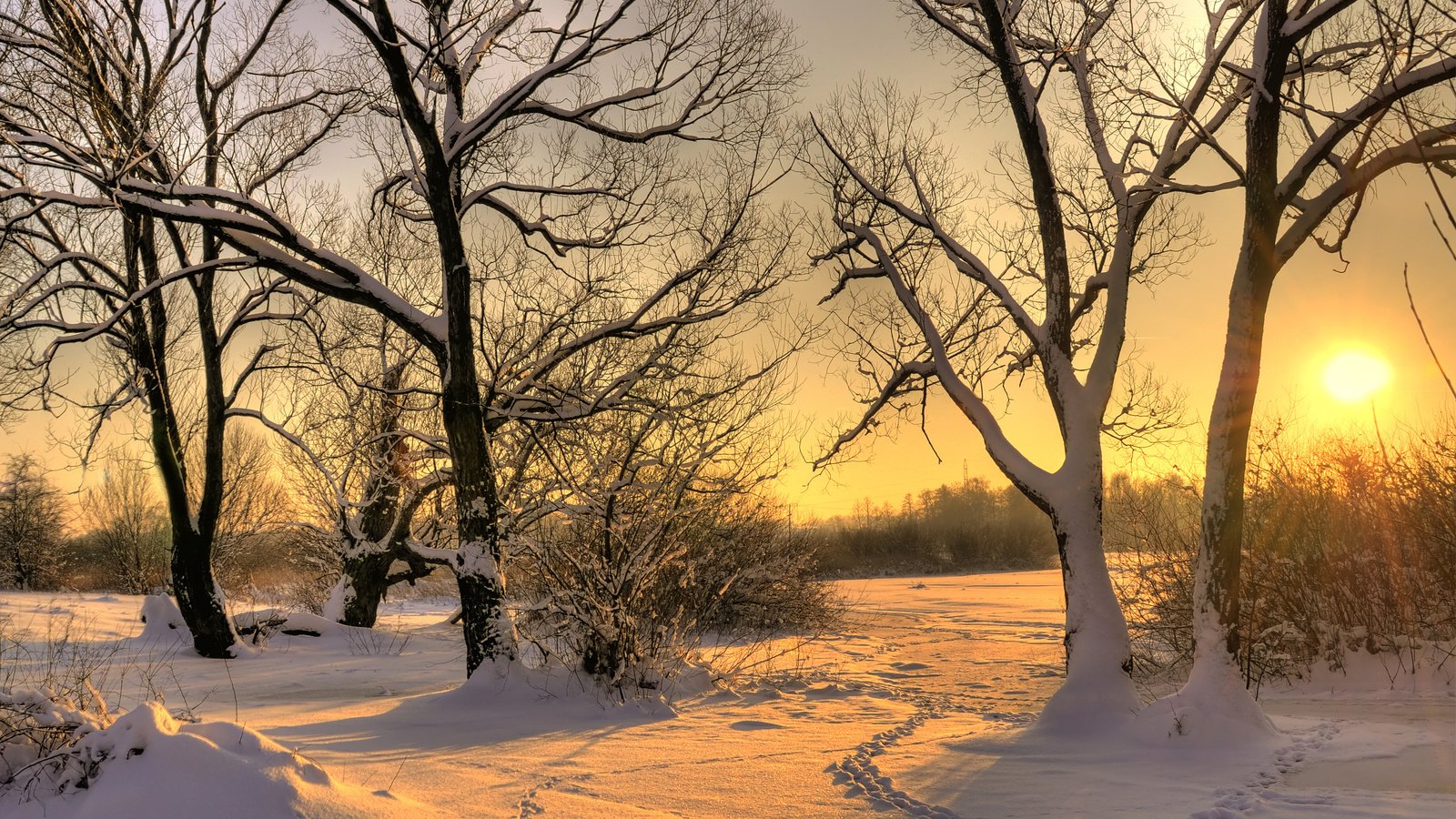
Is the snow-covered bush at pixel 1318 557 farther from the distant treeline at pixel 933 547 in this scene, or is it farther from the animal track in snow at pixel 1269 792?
the distant treeline at pixel 933 547

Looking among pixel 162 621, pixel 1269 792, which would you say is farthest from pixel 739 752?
pixel 162 621

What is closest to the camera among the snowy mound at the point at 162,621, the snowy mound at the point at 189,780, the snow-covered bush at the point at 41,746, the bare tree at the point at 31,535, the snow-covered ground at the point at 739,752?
the snowy mound at the point at 189,780

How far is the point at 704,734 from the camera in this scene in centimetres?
709

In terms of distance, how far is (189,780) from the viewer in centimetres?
372

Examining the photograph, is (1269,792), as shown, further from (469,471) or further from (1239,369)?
(469,471)

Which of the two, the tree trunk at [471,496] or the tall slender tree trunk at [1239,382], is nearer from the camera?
the tall slender tree trunk at [1239,382]

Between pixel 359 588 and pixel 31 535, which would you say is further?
pixel 31 535

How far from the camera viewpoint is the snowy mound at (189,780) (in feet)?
11.9

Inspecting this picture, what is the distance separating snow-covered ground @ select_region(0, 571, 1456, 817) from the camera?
158 inches

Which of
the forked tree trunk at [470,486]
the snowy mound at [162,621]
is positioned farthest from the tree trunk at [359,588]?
the forked tree trunk at [470,486]

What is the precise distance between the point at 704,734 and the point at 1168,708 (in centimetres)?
363

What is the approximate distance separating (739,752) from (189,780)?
12.0ft

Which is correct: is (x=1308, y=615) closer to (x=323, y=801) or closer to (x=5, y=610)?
(x=323, y=801)

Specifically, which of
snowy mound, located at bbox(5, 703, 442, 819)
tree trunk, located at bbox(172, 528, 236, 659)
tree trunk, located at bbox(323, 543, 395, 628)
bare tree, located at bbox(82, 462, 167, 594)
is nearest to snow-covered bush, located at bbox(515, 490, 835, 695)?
snowy mound, located at bbox(5, 703, 442, 819)
